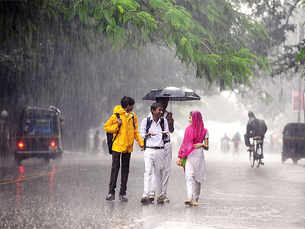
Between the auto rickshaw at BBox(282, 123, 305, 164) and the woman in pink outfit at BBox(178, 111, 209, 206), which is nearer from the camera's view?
the woman in pink outfit at BBox(178, 111, 209, 206)

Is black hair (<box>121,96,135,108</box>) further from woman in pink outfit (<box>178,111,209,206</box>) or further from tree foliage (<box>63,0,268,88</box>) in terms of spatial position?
tree foliage (<box>63,0,268,88</box>)

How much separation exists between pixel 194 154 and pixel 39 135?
15495 millimetres

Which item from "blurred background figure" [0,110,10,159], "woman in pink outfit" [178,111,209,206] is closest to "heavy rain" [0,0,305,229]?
"woman in pink outfit" [178,111,209,206]

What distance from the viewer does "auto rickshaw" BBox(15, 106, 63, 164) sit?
25.3m

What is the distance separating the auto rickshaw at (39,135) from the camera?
82.9 feet

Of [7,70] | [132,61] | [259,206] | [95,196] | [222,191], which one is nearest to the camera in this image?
[259,206]

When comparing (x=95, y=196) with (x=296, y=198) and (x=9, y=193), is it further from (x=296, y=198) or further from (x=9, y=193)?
(x=296, y=198)

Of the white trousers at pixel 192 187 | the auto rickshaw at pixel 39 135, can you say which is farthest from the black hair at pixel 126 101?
the auto rickshaw at pixel 39 135

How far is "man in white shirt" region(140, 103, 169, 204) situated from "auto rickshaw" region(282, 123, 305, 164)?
725 inches

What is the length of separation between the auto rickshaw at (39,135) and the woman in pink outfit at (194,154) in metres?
14.8

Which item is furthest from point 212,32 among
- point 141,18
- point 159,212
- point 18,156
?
point 159,212

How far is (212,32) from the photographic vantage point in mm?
21953

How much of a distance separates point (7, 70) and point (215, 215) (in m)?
18.6

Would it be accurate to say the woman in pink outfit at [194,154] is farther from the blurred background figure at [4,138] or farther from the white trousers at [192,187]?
the blurred background figure at [4,138]
